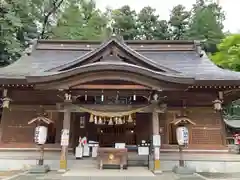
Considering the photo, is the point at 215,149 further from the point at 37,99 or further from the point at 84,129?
the point at 37,99

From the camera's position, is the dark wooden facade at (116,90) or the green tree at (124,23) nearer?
the dark wooden facade at (116,90)

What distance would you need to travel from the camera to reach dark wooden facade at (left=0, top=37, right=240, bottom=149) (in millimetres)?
8234

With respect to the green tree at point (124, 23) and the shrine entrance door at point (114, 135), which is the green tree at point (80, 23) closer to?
the green tree at point (124, 23)

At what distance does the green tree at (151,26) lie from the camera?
133ft

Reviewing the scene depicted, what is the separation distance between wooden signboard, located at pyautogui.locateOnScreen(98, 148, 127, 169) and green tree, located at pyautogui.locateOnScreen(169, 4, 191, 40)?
35439 millimetres

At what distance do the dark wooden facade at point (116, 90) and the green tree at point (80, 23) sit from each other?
16.5m

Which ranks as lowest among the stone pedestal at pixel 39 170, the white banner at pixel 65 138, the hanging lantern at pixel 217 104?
the stone pedestal at pixel 39 170

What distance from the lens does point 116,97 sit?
361 inches

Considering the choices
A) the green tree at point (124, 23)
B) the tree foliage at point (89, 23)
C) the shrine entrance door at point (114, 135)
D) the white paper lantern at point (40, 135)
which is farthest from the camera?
the green tree at point (124, 23)

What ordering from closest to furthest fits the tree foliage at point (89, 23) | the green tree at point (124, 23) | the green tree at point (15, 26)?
the green tree at point (15, 26)
the tree foliage at point (89, 23)
the green tree at point (124, 23)

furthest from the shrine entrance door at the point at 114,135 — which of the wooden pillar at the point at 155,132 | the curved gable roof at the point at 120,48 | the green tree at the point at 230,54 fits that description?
the green tree at the point at 230,54

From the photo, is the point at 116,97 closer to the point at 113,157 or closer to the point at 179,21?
the point at 113,157

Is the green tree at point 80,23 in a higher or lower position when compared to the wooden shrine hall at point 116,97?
higher

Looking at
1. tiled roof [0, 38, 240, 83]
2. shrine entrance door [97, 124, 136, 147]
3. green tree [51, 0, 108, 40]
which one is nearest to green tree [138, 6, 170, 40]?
green tree [51, 0, 108, 40]
